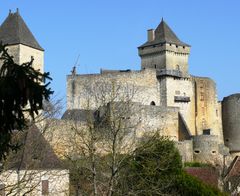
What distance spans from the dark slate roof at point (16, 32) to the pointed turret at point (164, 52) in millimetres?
20320

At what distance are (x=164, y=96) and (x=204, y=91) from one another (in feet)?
18.8

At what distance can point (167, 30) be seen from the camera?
6278 centimetres

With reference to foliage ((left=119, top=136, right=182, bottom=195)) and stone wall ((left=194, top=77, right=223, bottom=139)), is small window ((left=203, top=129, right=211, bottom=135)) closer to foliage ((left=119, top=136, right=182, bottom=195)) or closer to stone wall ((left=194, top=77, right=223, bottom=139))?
stone wall ((left=194, top=77, right=223, bottom=139))

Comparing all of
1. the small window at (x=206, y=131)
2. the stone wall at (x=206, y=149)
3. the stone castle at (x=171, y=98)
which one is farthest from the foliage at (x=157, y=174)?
the small window at (x=206, y=131)

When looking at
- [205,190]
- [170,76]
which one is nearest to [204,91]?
[170,76]

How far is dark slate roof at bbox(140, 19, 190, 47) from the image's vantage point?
199ft

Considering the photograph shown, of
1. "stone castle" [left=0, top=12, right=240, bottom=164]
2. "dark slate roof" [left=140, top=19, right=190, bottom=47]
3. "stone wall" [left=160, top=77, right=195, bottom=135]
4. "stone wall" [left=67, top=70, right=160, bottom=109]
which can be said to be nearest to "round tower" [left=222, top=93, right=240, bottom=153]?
"stone castle" [left=0, top=12, right=240, bottom=164]

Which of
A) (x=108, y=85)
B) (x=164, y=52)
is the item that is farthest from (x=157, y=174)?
(x=164, y=52)

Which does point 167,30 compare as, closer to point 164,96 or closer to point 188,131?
point 164,96

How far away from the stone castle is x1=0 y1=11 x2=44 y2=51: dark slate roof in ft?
0.22

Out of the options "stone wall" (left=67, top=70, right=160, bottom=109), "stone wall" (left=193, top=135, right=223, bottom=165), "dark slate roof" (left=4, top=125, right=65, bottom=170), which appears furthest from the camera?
"stone wall" (left=67, top=70, right=160, bottom=109)

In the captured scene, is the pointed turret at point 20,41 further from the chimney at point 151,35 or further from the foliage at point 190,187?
the chimney at point 151,35

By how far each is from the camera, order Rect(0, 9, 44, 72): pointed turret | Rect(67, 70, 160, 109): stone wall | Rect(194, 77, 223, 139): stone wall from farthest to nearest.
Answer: Rect(194, 77, 223, 139): stone wall → Rect(67, 70, 160, 109): stone wall → Rect(0, 9, 44, 72): pointed turret

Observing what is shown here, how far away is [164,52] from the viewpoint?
60.0 metres
